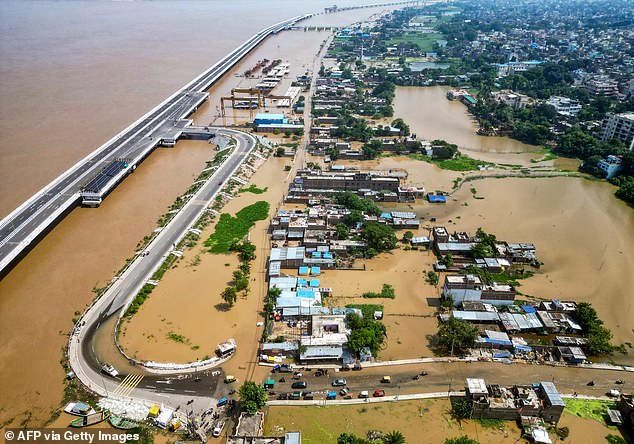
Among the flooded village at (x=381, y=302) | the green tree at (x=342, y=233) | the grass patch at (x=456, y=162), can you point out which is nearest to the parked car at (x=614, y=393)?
the flooded village at (x=381, y=302)

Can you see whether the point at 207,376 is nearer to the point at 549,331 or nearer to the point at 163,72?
the point at 549,331

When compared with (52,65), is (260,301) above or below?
below

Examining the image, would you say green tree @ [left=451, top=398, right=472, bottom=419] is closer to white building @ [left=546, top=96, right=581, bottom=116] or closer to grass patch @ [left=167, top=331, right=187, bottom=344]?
grass patch @ [left=167, top=331, right=187, bottom=344]

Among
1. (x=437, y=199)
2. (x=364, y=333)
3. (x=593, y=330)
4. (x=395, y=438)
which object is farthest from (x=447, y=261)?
(x=395, y=438)

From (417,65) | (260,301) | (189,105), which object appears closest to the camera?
(260,301)

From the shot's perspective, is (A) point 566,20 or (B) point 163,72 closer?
(B) point 163,72

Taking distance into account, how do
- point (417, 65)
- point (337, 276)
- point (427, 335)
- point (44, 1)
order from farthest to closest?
point (44, 1) < point (417, 65) < point (337, 276) < point (427, 335)

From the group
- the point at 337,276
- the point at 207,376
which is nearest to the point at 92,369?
the point at 207,376
